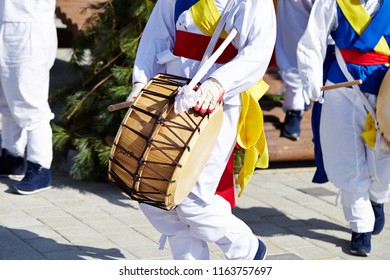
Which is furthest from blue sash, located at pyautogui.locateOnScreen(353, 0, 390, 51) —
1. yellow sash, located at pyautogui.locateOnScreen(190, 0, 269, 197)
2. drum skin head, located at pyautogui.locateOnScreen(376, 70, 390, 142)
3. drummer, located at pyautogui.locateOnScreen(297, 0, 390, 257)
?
yellow sash, located at pyautogui.locateOnScreen(190, 0, 269, 197)

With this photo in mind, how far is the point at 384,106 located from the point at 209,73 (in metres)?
1.35

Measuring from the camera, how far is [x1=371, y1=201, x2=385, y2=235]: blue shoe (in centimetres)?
598

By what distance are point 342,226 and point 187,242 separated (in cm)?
188

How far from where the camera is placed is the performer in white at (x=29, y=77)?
6090 millimetres

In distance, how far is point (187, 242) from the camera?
15.1 feet

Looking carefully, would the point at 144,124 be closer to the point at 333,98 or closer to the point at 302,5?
the point at 333,98

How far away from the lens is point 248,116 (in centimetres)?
464

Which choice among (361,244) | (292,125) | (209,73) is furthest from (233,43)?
(292,125)

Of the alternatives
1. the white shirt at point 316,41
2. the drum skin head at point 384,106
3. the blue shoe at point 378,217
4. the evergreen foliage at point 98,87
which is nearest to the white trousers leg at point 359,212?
the blue shoe at point 378,217

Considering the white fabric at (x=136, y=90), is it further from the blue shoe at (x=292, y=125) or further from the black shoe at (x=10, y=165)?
the blue shoe at (x=292, y=125)

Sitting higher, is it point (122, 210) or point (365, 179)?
point (365, 179)

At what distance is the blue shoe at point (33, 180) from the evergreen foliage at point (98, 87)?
0.88 ft
